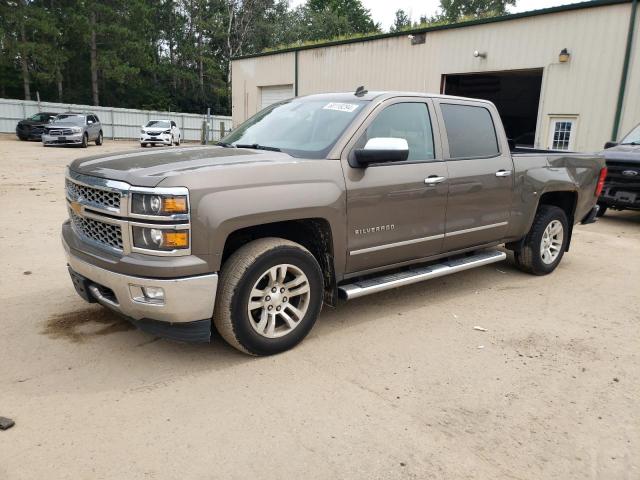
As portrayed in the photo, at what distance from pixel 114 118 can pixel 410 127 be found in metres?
36.0

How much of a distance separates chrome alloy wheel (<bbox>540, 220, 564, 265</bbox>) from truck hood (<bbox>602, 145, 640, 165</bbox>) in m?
4.03

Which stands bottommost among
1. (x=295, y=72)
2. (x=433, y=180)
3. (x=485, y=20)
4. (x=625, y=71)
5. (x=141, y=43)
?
(x=433, y=180)

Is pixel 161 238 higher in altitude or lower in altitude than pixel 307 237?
higher

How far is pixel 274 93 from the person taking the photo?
22875 millimetres

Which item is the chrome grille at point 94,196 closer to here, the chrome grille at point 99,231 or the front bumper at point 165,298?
the chrome grille at point 99,231

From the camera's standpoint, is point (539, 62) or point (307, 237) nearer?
point (307, 237)

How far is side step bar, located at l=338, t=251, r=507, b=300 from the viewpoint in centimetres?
412

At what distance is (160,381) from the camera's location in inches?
133

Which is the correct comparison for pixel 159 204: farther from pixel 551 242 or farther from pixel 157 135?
pixel 157 135

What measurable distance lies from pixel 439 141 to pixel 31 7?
4390 cm

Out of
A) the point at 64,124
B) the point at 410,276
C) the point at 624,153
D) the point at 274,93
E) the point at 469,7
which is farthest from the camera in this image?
the point at 469,7

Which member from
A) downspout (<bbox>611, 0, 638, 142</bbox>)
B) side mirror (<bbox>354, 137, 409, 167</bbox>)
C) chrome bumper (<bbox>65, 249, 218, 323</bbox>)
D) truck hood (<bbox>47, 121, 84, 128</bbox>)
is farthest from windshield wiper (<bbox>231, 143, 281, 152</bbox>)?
truck hood (<bbox>47, 121, 84, 128</bbox>)

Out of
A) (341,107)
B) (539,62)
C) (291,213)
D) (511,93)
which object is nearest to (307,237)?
(291,213)

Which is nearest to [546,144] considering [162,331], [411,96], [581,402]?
[411,96]
